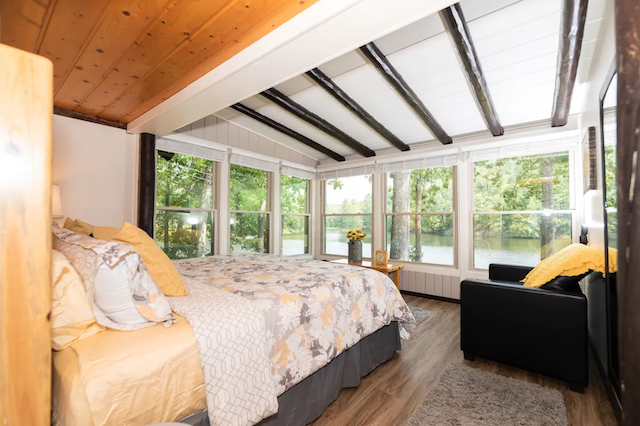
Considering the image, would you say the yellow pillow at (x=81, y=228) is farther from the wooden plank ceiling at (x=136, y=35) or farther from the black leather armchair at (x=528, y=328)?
the black leather armchair at (x=528, y=328)

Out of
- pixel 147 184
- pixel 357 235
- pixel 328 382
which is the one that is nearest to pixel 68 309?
pixel 328 382

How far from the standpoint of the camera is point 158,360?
113cm

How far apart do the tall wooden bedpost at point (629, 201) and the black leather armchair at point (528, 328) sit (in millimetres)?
1223

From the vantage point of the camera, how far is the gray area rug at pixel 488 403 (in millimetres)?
1701

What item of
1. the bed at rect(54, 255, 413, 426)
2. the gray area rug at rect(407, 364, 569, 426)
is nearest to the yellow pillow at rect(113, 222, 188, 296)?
the bed at rect(54, 255, 413, 426)

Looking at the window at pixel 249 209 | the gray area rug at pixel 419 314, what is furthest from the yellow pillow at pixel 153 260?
the window at pixel 249 209

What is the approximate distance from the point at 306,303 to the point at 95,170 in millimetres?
2906

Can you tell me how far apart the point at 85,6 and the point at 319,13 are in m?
1.29

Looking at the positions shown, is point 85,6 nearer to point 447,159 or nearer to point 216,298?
point 216,298

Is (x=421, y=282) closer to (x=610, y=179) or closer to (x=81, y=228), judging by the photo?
(x=610, y=179)

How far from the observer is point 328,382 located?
1849 mm

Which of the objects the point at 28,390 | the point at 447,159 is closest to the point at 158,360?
the point at 28,390

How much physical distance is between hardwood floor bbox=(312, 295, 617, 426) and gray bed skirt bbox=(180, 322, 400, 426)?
0.07 meters

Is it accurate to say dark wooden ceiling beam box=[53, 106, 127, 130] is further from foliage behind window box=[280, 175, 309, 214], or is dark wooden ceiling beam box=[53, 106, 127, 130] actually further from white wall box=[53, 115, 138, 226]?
foliage behind window box=[280, 175, 309, 214]
